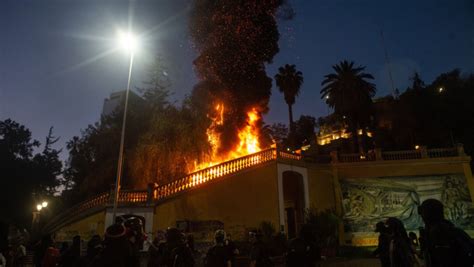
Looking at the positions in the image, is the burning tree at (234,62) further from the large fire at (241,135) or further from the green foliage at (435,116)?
the green foliage at (435,116)

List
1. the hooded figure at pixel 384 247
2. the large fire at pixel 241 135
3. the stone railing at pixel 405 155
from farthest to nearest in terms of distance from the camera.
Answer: the large fire at pixel 241 135 → the stone railing at pixel 405 155 → the hooded figure at pixel 384 247

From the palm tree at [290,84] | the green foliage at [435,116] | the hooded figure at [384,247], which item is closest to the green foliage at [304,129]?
the palm tree at [290,84]

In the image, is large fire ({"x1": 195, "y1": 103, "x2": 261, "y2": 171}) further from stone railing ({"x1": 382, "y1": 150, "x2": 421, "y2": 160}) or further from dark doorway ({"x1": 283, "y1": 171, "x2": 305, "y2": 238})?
stone railing ({"x1": 382, "y1": 150, "x2": 421, "y2": 160})

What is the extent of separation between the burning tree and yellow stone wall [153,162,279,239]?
9295 mm

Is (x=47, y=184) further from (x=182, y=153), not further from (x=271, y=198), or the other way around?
(x=271, y=198)

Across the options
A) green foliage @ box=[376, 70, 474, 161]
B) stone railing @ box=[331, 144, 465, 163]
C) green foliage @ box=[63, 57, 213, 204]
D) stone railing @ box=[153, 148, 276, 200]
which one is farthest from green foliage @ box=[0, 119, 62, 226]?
green foliage @ box=[376, 70, 474, 161]

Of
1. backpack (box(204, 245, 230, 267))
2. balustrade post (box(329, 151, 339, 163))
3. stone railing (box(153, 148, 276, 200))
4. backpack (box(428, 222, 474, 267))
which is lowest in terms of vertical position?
backpack (box(204, 245, 230, 267))

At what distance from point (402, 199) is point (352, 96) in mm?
14031

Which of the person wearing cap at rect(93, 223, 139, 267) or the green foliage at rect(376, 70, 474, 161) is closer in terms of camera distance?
the person wearing cap at rect(93, 223, 139, 267)

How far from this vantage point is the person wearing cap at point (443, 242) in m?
3.19

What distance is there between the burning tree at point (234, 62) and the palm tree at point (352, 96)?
8787 mm

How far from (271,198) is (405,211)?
10.4 metres

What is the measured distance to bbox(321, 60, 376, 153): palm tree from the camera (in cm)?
3322

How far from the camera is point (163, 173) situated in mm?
24234
